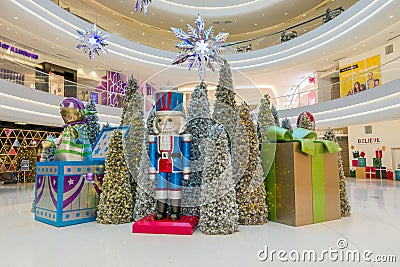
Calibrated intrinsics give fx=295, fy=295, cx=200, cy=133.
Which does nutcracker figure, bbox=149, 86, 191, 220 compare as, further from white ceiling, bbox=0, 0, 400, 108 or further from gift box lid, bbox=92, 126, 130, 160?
white ceiling, bbox=0, 0, 400, 108

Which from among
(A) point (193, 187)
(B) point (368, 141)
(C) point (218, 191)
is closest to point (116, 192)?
(A) point (193, 187)

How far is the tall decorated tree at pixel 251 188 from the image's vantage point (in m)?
3.30

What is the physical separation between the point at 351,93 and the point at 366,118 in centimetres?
119

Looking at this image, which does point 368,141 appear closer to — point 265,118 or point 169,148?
point 265,118

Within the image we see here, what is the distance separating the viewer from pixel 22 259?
7.43 feet

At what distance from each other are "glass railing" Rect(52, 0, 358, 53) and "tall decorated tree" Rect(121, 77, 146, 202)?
320 inches

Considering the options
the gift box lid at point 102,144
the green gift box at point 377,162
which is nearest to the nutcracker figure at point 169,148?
the gift box lid at point 102,144

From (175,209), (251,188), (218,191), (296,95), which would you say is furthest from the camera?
(296,95)

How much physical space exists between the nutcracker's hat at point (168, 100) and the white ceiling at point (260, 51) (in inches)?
138

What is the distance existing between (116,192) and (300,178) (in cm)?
210

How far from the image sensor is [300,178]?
3330mm

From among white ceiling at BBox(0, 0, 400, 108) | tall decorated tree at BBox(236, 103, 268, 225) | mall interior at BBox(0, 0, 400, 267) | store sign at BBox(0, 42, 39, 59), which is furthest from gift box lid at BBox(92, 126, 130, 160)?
store sign at BBox(0, 42, 39, 59)

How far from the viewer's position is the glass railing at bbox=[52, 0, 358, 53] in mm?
12730

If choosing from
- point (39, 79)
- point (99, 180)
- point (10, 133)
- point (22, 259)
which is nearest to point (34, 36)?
point (39, 79)
